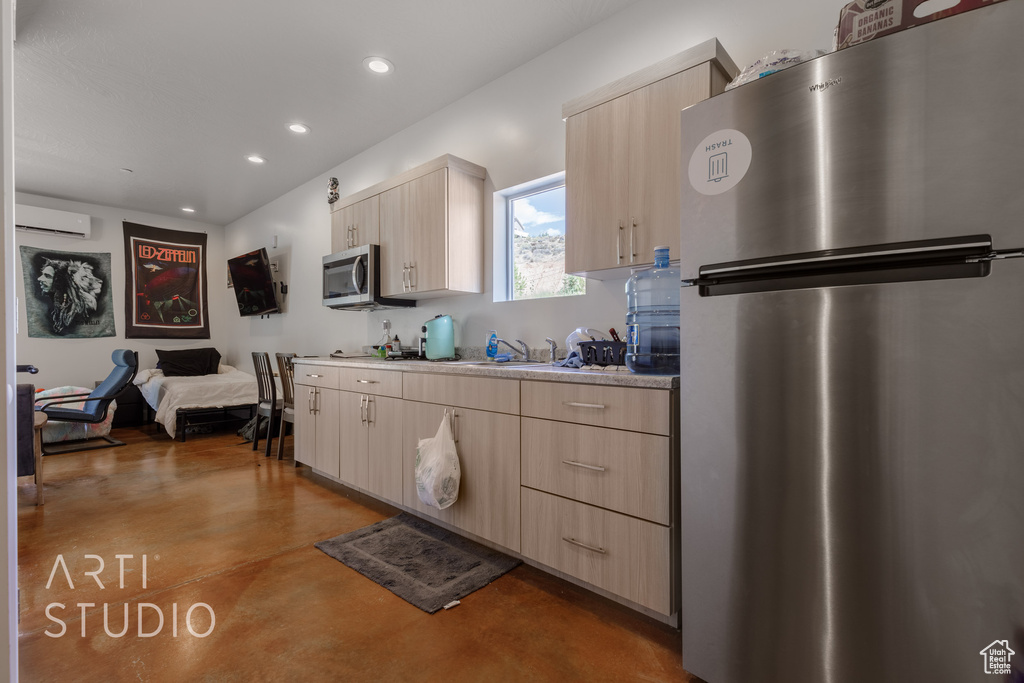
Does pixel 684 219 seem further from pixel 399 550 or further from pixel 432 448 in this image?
pixel 399 550

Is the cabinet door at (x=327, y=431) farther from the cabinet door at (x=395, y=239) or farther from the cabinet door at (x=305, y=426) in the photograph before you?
the cabinet door at (x=395, y=239)

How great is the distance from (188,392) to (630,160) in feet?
17.3

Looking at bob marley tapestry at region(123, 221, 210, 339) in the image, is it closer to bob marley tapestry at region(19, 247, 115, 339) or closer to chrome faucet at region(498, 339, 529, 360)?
bob marley tapestry at region(19, 247, 115, 339)

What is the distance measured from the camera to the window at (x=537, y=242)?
295 cm

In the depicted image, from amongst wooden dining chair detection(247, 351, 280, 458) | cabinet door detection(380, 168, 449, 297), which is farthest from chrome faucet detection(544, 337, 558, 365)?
wooden dining chair detection(247, 351, 280, 458)

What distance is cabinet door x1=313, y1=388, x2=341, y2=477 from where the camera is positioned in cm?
337

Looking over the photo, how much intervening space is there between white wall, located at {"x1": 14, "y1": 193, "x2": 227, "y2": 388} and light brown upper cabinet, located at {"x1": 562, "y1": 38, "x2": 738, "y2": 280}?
641 centimetres

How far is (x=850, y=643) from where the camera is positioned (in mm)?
1146

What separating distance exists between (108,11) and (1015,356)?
3.96 meters

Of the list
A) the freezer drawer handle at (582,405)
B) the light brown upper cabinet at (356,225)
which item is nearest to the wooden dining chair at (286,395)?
the light brown upper cabinet at (356,225)

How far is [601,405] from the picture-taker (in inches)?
71.3

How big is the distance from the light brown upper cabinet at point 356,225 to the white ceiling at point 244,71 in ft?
2.19

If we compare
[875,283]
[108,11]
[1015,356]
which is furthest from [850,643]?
[108,11]

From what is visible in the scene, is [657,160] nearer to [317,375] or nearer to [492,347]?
[492,347]
